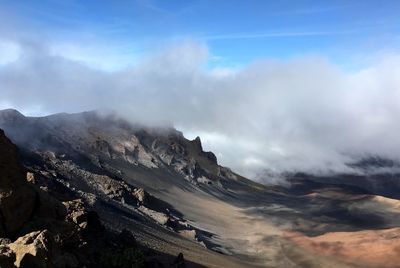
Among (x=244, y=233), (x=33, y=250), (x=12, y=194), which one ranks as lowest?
(x=33, y=250)

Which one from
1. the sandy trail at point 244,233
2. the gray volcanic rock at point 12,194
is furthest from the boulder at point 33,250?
the sandy trail at point 244,233

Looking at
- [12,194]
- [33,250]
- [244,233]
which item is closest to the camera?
[33,250]

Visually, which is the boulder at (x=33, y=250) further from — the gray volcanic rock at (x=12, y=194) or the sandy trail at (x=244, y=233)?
the sandy trail at (x=244, y=233)

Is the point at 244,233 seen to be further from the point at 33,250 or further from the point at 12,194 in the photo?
the point at 33,250

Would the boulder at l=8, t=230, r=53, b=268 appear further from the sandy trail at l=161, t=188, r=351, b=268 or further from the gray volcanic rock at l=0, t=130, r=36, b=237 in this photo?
the sandy trail at l=161, t=188, r=351, b=268

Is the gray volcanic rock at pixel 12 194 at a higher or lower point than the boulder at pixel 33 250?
higher

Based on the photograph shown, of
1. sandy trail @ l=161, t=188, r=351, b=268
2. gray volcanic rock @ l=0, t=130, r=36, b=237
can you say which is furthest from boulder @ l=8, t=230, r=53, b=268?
sandy trail @ l=161, t=188, r=351, b=268

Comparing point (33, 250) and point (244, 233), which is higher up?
point (244, 233)

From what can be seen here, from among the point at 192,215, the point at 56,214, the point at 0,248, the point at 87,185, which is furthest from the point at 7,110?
the point at 0,248

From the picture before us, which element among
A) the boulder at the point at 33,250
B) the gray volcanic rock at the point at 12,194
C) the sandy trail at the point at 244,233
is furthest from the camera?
the sandy trail at the point at 244,233

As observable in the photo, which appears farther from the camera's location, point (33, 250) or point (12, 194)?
point (12, 194)

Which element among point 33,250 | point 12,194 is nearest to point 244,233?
point 12,194

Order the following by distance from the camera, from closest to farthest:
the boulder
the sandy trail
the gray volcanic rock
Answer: the boulder, the gray volcanic rock, the sandy trail

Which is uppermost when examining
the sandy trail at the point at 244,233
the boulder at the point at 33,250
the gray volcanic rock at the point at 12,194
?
the sandy trail at the point at 244,233
